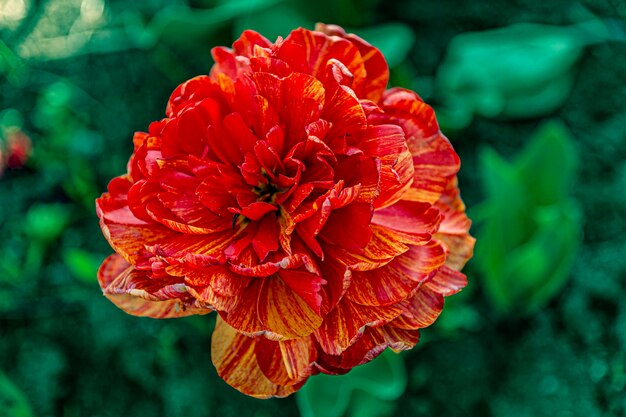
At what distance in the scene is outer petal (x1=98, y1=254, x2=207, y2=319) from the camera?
0.61 m

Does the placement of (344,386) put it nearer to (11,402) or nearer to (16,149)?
(11,402)

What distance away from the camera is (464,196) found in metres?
1.33

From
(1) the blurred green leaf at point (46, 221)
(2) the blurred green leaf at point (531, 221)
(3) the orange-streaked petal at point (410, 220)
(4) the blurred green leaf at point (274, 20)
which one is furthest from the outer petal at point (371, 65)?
(1) the blurred green leaf at point (46, 221)

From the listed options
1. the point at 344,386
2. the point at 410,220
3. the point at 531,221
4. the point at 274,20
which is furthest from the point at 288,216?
the point at 274,20

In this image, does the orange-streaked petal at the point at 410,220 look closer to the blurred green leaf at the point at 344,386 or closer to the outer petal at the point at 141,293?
the outer petal at the point at 141,293

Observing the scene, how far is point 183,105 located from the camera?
64 cm

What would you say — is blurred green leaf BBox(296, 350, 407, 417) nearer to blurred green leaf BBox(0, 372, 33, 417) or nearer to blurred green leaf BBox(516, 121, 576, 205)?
blurred green leaf BBox(516, 121, 576, 205)

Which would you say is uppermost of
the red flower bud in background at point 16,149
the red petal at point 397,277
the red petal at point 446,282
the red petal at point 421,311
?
the red petal at point 397,277

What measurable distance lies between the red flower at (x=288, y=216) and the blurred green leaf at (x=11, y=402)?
641 millimetres

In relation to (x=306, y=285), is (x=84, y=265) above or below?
below

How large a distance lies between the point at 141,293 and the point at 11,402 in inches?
29.5

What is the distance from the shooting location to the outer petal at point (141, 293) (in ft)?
1.99

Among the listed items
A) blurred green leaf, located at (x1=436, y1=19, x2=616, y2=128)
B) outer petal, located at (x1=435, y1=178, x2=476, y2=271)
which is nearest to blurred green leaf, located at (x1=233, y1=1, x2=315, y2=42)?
blurred green leaf, located at (x1=436, y1=19, x2=616, y2=128)

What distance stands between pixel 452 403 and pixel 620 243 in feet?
1.54
